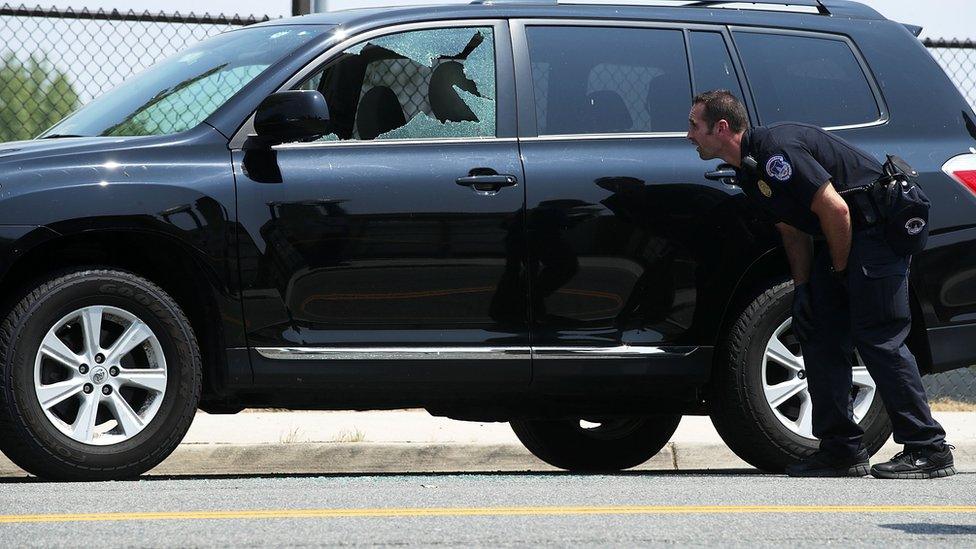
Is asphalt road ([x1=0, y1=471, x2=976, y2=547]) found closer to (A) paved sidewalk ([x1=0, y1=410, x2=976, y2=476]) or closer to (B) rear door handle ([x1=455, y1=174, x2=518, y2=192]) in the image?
(B) rear door handle ([x1=455, y1=174, x2=518, y2=192])

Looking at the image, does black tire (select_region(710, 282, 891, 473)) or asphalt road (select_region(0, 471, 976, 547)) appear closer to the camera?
asphalt road (select_region(0, 471, 976, 547))

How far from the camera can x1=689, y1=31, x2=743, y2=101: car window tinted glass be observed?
21.3 feet

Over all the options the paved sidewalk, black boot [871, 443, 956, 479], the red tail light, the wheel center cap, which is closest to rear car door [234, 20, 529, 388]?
the wheel center cap

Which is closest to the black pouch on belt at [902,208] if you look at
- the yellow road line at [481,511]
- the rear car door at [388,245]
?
the yellow road line at [481,511]

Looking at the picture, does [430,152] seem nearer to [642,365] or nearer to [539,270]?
[539,270]

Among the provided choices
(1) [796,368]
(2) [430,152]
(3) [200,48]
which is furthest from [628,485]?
(3) [200,48]

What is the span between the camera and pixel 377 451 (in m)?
7.78

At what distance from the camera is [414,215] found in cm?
599

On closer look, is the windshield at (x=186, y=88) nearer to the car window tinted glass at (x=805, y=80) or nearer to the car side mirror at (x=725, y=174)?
the car side mirror at (x=725, y=174)

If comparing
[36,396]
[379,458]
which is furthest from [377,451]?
[36,396]

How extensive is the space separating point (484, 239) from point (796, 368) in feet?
4.37

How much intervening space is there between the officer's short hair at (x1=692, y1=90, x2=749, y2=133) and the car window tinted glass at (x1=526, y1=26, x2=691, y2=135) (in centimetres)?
35

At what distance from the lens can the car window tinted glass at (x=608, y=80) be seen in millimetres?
6312

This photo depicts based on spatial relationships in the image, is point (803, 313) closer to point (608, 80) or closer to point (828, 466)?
point (828, 466)
